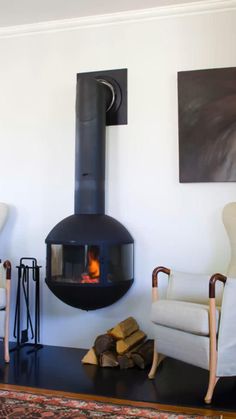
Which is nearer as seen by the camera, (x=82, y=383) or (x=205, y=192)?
(x=82, y=383)

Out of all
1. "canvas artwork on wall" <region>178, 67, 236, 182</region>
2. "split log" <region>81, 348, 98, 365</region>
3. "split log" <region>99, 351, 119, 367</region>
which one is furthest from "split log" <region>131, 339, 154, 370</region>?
"canvas artwork on wall" <region>178, 67, 236, 182</region>

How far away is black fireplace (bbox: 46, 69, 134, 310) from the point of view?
313cm

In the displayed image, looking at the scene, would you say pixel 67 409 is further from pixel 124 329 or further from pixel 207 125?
pixel 207 125

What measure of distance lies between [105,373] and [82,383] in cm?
26

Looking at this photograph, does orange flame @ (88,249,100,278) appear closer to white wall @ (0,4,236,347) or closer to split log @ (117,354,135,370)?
white wall @ (0,4,236,347)

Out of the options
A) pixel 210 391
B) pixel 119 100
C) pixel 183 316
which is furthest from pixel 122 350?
pixel 119 100

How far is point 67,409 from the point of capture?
2.20 m

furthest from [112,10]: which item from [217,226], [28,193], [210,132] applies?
[217,226]

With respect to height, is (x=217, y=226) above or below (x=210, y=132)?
below

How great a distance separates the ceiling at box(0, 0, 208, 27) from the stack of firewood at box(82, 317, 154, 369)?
245cm

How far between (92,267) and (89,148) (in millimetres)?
897

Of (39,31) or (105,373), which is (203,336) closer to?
(105,373)

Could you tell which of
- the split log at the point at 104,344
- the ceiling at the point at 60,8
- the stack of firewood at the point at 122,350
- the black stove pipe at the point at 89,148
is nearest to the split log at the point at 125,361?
the stack of firewood at the point at 122,350

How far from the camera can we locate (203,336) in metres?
2.40
